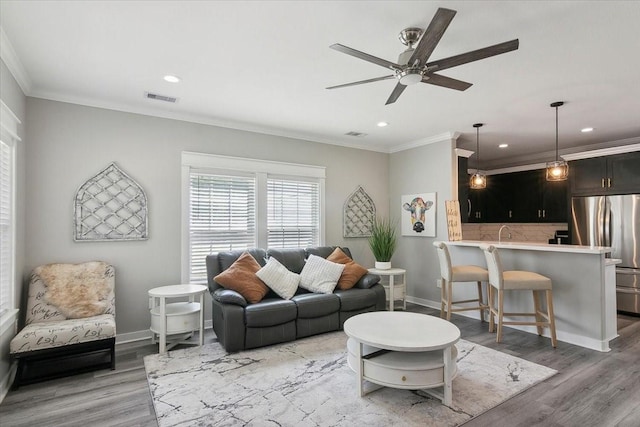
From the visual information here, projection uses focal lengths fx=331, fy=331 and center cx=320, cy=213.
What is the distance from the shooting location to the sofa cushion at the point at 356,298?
4.10 meters

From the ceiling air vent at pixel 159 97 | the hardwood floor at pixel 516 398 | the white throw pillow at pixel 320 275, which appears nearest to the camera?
the hardwood floor at pixel 516 398

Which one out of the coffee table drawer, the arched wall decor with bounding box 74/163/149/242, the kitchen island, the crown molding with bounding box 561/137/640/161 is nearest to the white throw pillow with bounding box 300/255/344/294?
the coffee table drawer

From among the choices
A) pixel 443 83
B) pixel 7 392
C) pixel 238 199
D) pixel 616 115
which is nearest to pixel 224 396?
pixel 7 392

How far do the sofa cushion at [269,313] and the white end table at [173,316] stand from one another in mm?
547

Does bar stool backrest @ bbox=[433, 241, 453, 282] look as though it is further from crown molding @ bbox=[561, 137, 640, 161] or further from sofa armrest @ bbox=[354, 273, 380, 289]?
crown molding @ bbox=[561, 137, 640, 161]

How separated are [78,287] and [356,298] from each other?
3031 millimetres

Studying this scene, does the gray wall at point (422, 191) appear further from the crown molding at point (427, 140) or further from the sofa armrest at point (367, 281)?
the sofa armrest at point (367, 281)

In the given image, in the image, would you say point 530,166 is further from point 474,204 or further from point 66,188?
point 66,188

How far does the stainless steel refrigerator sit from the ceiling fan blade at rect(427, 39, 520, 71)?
4409 mm

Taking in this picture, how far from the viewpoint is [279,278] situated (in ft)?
13.1

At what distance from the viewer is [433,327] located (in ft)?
9.21

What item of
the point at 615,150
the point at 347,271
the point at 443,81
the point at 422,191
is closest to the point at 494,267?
the point at 347,271

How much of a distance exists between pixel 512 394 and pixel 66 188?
4.61 meters

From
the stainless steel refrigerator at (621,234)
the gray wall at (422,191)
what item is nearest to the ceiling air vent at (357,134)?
the gray wall at (422,191)
